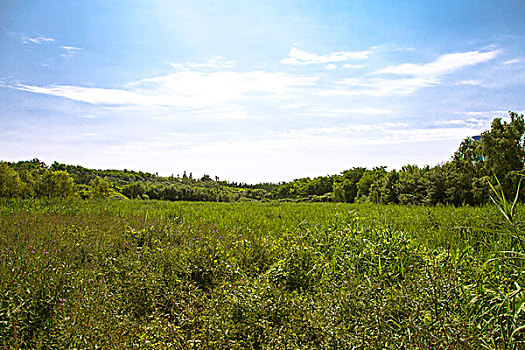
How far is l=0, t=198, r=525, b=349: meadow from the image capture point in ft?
8.89

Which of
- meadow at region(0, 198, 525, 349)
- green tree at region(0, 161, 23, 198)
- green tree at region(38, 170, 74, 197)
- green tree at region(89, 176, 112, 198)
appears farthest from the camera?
green tree at region(89, 176, 112, 198)

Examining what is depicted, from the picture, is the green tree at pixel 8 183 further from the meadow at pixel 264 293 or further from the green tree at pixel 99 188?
the meadow at pixel 264 293

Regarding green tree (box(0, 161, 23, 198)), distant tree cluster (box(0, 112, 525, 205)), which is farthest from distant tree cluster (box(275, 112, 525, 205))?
green tree (box(0, 161, 23, 198))

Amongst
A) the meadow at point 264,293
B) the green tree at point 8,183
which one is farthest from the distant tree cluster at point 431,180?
the meadow at point 264,293

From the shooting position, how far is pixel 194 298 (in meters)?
3.80

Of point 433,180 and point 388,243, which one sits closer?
point 388,243

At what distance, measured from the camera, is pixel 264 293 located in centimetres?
345

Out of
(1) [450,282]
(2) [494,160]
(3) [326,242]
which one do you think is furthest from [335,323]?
(2) [494,160]

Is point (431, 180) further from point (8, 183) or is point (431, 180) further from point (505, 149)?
point (8, 183)

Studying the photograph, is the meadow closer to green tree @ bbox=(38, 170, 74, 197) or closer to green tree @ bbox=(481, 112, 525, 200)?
green tree @ bbox=(481, 112, 525, 200)

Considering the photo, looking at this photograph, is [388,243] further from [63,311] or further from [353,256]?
[63,311]

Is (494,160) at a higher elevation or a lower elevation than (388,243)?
higher

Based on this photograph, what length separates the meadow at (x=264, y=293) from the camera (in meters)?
2.71

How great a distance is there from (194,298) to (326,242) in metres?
2.65
